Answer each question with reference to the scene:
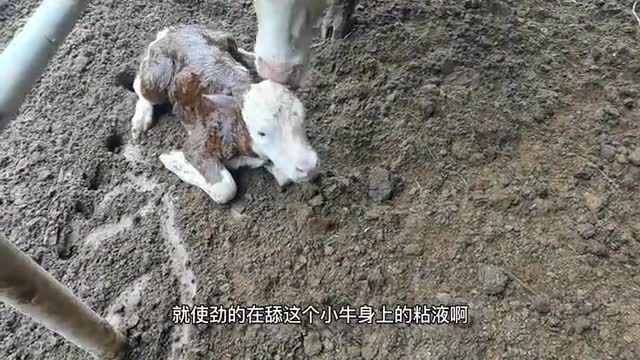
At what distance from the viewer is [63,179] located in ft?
5.36

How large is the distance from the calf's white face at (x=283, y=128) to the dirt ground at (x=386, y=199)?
18 centimetres

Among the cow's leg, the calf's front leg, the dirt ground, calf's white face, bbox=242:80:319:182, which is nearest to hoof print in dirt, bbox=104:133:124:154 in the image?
the dirt ground

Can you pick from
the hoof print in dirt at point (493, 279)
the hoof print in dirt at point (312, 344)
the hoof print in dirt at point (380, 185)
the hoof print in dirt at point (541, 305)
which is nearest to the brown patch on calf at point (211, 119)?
the hoof print in dirt at point (380, 185)

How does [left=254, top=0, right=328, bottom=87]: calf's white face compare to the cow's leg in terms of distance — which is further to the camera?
the cow's leg

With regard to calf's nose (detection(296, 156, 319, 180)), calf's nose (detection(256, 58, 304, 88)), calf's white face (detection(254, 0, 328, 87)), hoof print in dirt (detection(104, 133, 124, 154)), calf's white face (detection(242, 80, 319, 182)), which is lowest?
hoof print in dirt (detection(104, 133, 124, 154))

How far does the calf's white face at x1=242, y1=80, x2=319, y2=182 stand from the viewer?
1.39 metres

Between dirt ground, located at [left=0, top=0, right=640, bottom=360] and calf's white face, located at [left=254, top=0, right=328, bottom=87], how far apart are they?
Result: 0.27 metres

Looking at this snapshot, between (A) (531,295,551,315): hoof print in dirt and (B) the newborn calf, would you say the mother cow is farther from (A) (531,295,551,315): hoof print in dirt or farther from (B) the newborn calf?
(A) (531,295,551,315): hoof print in dirt

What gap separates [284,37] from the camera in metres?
1.39

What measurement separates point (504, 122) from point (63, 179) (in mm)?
1014

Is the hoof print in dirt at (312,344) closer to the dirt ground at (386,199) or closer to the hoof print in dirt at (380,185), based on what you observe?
the dirt ground at (386,199)

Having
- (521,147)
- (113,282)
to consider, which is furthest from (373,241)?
(113,282)

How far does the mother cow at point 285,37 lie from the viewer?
1.38m

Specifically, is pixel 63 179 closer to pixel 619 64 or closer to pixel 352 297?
pixel 352 297
